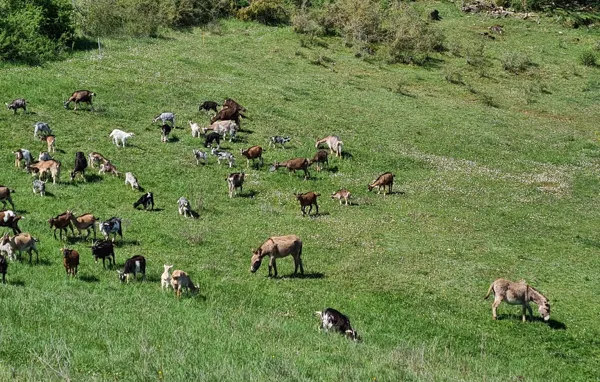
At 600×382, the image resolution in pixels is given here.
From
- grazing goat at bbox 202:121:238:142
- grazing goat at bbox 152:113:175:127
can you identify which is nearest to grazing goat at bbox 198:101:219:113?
grazing goat at bbox 152:113:175:127

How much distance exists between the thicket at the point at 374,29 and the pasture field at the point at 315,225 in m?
6.46

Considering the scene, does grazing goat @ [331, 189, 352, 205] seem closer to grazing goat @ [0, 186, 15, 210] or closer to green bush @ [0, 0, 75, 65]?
grazing goat @ [0, 186, 15, 210]

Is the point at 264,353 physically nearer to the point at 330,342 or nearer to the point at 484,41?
the point at 330,342

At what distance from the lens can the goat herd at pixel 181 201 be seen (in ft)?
63.6

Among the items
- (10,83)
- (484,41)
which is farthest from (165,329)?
(484,41)

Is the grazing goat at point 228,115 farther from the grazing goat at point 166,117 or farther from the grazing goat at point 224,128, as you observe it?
the grazing goat at point 166,117

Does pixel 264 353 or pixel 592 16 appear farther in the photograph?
pixel 592 16

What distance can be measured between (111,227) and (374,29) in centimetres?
5546

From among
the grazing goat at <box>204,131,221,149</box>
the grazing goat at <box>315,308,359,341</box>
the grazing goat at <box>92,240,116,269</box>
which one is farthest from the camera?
the grazing goat at <box>204,131,221,149</box>

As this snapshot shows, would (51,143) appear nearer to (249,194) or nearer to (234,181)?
(234,181)

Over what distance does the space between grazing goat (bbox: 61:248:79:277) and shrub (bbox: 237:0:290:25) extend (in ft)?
199

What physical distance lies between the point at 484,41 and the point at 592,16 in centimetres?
2435

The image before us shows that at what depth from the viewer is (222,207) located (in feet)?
94.6

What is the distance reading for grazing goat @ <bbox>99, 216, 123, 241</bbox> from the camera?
22891 mm
